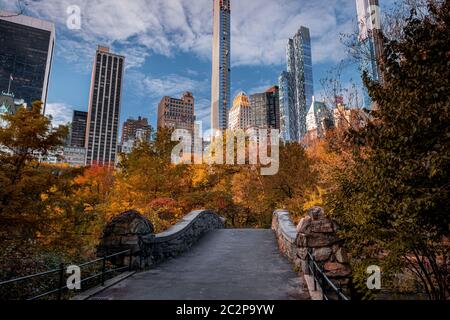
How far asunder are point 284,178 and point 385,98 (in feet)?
52.9

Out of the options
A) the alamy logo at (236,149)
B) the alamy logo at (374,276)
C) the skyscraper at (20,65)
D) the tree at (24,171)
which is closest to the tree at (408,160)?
the alamy logo at (374,276)

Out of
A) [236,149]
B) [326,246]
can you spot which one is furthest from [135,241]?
[236,149]

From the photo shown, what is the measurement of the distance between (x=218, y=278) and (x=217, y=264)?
5.46ft

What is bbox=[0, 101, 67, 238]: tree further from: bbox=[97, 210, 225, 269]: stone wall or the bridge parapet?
the bridge parapet

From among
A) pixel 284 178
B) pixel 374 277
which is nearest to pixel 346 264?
pixel 374 277

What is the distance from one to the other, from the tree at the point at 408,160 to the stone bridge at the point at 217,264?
99cm

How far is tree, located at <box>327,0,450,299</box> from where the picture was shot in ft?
13.5

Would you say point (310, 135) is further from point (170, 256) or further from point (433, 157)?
point (433, 157)

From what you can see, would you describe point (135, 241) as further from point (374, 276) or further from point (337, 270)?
point (374, 276)

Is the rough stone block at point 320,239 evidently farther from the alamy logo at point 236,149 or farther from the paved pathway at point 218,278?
the alamy logo at point 236,149

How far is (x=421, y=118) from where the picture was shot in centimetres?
402

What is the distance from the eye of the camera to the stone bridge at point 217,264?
18.3 feet

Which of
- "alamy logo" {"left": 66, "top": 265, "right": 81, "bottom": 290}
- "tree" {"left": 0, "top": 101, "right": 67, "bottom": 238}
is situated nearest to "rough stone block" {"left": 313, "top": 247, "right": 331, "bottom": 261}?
"alamy logo" {"left": 66, "top": 265, "right": 81, "bottom": 290}

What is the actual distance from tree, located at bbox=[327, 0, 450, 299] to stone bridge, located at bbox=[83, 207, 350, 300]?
99 cm
